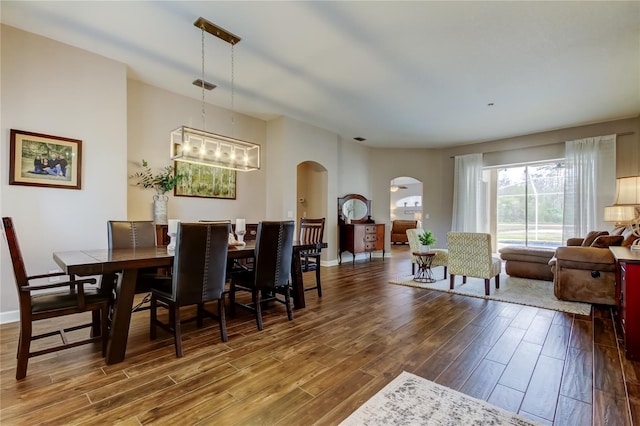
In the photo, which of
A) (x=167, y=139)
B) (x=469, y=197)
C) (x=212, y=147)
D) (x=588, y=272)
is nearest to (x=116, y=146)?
(x=167, y=139)

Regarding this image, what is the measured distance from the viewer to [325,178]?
21.5ft

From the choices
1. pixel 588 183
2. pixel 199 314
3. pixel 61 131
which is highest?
pixel 61 131

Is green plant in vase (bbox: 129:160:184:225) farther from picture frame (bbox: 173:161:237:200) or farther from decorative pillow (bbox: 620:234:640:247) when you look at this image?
decorative pillow (bbox: 620:234:640:247)

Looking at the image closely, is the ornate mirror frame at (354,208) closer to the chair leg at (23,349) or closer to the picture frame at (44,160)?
the picture frame at (44,160)

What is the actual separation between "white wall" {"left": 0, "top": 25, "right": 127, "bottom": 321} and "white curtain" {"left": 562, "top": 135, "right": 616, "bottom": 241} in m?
8.12

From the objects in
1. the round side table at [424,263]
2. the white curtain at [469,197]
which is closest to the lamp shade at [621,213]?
the round side table at [424,263]

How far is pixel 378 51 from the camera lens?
3332 mm

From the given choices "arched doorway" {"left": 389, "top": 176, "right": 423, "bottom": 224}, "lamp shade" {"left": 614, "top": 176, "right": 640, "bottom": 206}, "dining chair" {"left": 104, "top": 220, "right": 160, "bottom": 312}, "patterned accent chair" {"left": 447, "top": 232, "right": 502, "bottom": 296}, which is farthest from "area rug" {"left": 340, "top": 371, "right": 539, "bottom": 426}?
"arched doorway" {"left": 389, "top": 176, "right": 423, "bottom": 224}

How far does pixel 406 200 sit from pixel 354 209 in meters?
6.18

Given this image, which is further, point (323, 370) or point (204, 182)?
point (204, 182)

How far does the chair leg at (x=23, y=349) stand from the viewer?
75.3 inches

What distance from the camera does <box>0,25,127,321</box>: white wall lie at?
3.01 metres

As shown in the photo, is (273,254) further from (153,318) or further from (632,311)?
(632,311)

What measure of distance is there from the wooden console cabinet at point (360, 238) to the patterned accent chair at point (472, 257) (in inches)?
107
